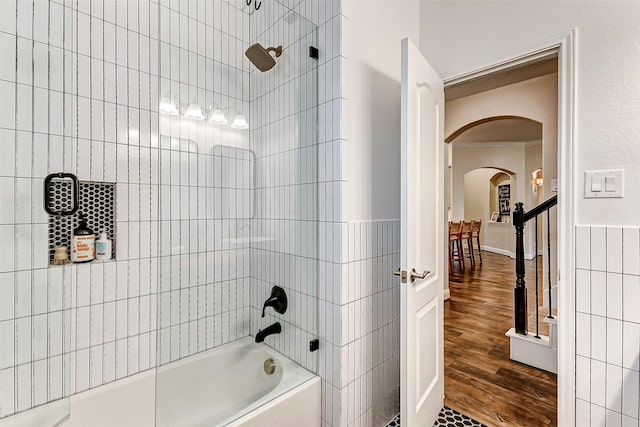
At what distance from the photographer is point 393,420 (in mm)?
1784

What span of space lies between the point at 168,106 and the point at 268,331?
1380 mm

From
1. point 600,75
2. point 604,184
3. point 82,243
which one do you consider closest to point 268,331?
point 82,243

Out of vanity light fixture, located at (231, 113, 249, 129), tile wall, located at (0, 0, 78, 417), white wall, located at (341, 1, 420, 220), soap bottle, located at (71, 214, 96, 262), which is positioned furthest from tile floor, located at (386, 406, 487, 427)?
vanity light fixture, located at (231, 113, 249, 129)

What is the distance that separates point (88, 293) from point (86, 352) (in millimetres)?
279

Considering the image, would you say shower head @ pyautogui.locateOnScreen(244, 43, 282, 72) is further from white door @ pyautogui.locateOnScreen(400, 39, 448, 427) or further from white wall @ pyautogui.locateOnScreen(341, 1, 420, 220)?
white door @ pyautogui.locateOnScreen(400, 39, 448, 427)

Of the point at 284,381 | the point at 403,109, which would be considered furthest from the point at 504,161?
the point at 284,381

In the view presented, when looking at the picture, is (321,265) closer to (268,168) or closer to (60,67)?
(268,168)

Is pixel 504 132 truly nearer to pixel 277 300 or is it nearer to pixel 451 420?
pixel 451 420

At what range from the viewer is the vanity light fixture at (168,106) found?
1543 mm

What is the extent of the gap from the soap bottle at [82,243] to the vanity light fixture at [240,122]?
35.6 inches

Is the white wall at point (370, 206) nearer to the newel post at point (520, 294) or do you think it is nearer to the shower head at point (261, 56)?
the shower head at point (261, 56)

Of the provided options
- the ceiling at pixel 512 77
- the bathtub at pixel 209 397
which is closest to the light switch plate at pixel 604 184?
the ceiling at pixel 512 77

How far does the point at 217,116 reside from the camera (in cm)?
172

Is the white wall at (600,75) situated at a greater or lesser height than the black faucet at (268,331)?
greater
